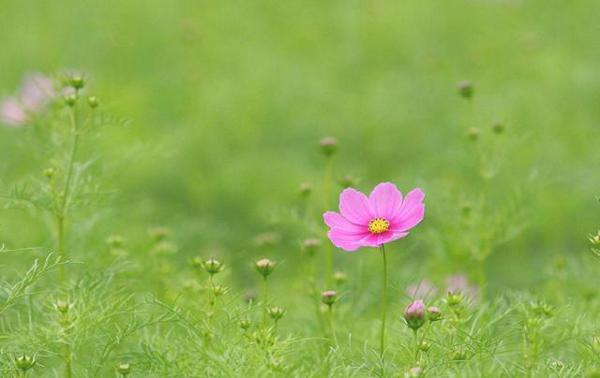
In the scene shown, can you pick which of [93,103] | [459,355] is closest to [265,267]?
[459,355]

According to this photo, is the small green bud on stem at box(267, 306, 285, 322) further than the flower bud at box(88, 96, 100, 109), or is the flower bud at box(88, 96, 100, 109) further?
the flower bud at box(88, 96, 100, 109)

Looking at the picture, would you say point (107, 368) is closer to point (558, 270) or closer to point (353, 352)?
point (353, 352)

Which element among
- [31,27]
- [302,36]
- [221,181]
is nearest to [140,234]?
[221,181]

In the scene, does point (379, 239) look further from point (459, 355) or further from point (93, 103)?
point (93, 103)

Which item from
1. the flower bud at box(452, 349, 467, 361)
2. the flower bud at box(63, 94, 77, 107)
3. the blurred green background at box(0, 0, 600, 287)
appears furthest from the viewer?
the blurred green background at box(0, 0, 600, 287)

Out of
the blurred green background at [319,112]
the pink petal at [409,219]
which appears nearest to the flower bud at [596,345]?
the pink petal at [409,219]

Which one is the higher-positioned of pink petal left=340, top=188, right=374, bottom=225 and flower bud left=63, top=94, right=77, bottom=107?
flower bud left=63, top=94, right=77, bottom=107

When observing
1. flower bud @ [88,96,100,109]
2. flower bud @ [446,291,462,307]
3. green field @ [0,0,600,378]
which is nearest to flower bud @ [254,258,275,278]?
green field @ [0,0,600,378]

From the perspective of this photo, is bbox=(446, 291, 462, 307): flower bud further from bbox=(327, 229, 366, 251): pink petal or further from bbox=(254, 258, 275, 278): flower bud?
bbox=(254, 258, 275, 278): flower bud
